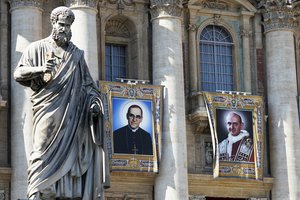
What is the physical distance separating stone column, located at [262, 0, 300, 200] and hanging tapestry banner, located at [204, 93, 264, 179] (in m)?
0.82

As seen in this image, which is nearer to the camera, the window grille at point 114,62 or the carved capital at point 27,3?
the carved capital at point 27,3

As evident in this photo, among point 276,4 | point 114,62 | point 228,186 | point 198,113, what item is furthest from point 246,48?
point 228,186

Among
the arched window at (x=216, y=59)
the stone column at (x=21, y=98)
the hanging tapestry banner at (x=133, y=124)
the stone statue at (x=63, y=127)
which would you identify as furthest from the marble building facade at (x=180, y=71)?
the stone statue at (x=63, y=127)

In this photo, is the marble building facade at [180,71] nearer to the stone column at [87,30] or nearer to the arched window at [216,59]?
the stone column at [87,30]

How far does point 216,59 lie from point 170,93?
11.8ft

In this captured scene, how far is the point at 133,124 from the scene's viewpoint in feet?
→ 121

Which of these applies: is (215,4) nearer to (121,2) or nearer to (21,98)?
(121,2)

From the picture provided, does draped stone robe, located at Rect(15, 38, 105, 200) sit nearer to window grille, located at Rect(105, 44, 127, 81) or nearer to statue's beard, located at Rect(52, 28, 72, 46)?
statue's beard, located at Rect(52, 28, 72, 46)

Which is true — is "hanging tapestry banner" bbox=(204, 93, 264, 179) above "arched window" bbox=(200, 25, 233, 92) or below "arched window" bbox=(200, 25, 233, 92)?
below

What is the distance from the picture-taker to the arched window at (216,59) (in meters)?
39.9

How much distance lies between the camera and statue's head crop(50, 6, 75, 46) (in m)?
13.7

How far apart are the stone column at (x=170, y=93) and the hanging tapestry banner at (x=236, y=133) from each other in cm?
147

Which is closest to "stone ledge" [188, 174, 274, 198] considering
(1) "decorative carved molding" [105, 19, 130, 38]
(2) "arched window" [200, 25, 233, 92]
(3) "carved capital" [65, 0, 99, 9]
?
(2) "arched window" [200, 25, 233, 92]

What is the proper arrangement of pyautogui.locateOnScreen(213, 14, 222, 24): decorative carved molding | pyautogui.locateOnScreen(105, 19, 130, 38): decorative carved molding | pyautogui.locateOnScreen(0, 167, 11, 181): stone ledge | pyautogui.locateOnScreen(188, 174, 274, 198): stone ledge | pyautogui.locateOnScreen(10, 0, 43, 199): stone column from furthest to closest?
pyautogui.locateOnScreen(213, 14, 222, 24): decorative carved molding
pyautogui.locateOnScreen(105, 19, 130, 38): decorative carved molding
pyautogui.locateOnScreen(188, 174, 274, 198): stone ledge
pyautogui.locateOnScreen(0, 167, 11, 181): stone ledge
pyautogui.locateOnScreen(10, 0, 43, 199): stone column
